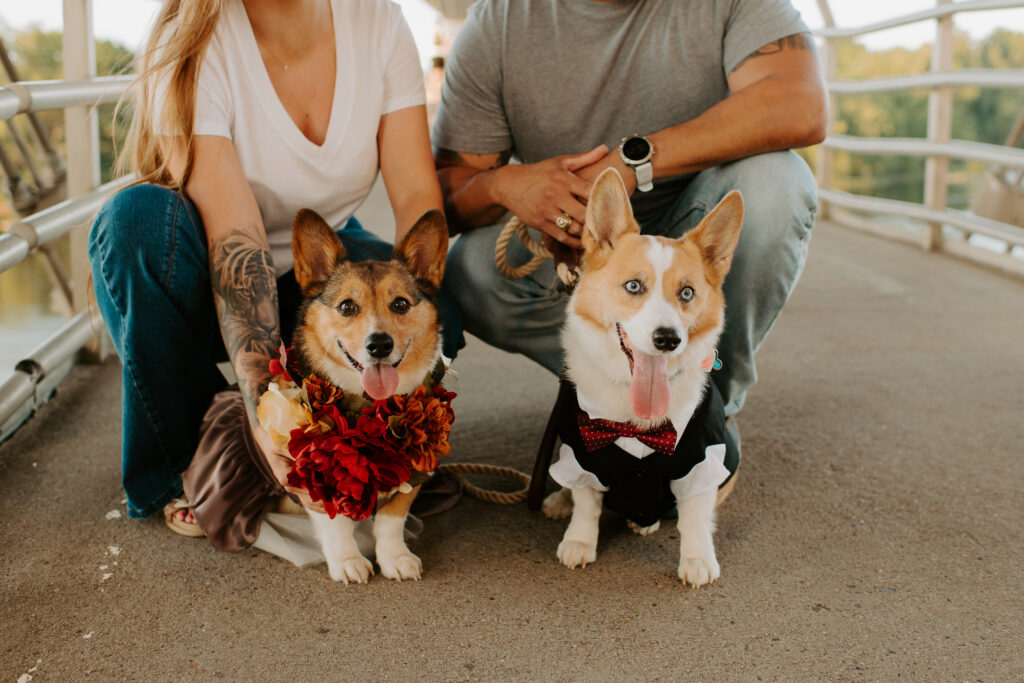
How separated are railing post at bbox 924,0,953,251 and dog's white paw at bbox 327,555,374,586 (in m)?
4.13

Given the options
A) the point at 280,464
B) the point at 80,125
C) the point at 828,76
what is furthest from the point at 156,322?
the point at 828,76

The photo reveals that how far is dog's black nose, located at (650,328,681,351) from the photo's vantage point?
1.46 m

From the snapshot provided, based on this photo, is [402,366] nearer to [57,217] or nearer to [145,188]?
[145,188]

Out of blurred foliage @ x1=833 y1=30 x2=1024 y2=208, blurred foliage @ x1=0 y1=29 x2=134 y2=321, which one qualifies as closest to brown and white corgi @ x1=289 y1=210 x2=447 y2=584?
blurred foliage @ x1=0 y1=29 x2=134 y2=321

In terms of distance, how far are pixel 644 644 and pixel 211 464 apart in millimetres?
1017

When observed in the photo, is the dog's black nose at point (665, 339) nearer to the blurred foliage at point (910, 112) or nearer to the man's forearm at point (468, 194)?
the man's forearm at point (468, 194)

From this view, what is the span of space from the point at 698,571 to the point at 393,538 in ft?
2.02

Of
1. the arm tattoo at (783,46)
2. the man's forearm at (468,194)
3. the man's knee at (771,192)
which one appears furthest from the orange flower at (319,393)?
the arm tattoo at (783,46)

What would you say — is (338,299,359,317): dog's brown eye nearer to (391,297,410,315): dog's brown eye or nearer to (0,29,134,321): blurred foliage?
(391,297,410,315): dog's brown eye

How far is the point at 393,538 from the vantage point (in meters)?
1.65

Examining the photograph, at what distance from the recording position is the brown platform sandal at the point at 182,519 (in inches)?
70.5

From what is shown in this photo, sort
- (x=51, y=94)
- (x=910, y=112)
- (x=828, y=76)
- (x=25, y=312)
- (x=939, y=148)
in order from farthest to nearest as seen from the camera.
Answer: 1. (x=910, y=112)
2. (x=828, y=76)
3. (x=939, y=148)
4. (x=25, y=312)
5. (x=51, y=94)

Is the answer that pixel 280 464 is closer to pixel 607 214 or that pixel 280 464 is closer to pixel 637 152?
pixel 607 214

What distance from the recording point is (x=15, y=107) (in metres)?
2.04
